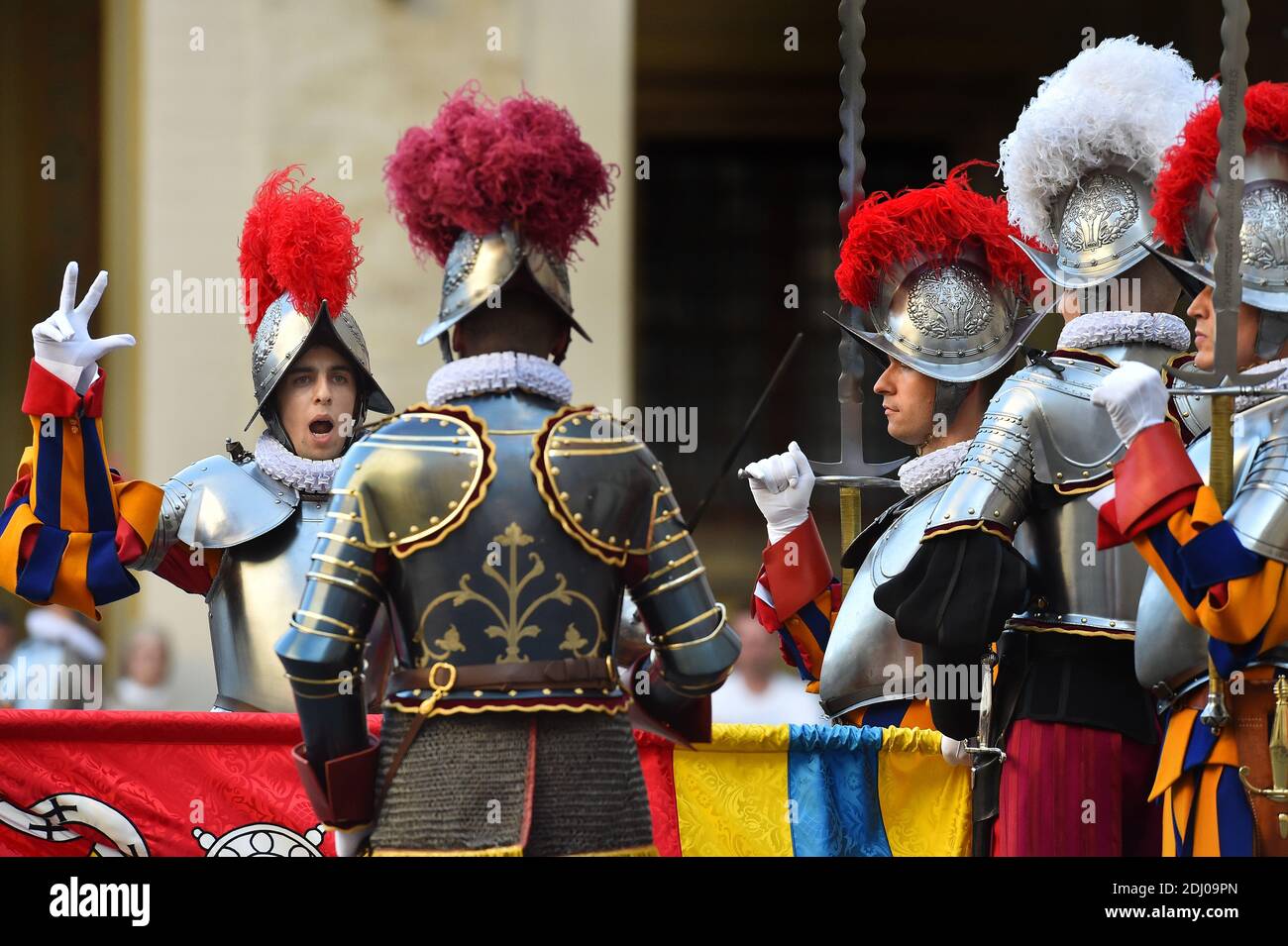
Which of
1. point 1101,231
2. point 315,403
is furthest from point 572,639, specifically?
point 315,403

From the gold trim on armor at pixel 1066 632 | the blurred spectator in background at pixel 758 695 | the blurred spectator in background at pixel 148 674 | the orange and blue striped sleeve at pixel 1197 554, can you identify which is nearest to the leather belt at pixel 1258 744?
the orange and blue striped sleeve at pixel 1197 554

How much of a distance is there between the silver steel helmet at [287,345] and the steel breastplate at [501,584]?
79.7 inches

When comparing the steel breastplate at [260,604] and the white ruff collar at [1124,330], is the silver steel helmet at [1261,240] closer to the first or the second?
the white ruff collar at [1124,330]

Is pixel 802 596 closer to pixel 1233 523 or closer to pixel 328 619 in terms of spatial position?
pixel 1233 523

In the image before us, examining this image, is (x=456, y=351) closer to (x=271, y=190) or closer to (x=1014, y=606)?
(x=1014, y=606)

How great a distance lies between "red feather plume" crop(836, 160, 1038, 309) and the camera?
20.5 ft

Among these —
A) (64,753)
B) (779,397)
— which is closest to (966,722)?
(64,753)

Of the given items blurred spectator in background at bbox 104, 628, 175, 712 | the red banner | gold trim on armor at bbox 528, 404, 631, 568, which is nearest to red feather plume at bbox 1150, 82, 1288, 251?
gold trim on armor at bbox 528, 404, 631, 568

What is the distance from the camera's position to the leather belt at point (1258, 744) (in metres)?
5.01

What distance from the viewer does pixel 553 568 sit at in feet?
15.0

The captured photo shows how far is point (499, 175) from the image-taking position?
4.70m

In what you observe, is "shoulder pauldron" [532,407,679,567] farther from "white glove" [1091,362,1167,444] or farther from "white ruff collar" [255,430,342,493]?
"white ruff collar" [255,430,342,493]

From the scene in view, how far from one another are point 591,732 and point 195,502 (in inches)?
88.7

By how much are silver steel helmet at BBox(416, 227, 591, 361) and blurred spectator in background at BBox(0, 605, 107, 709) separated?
601cm
